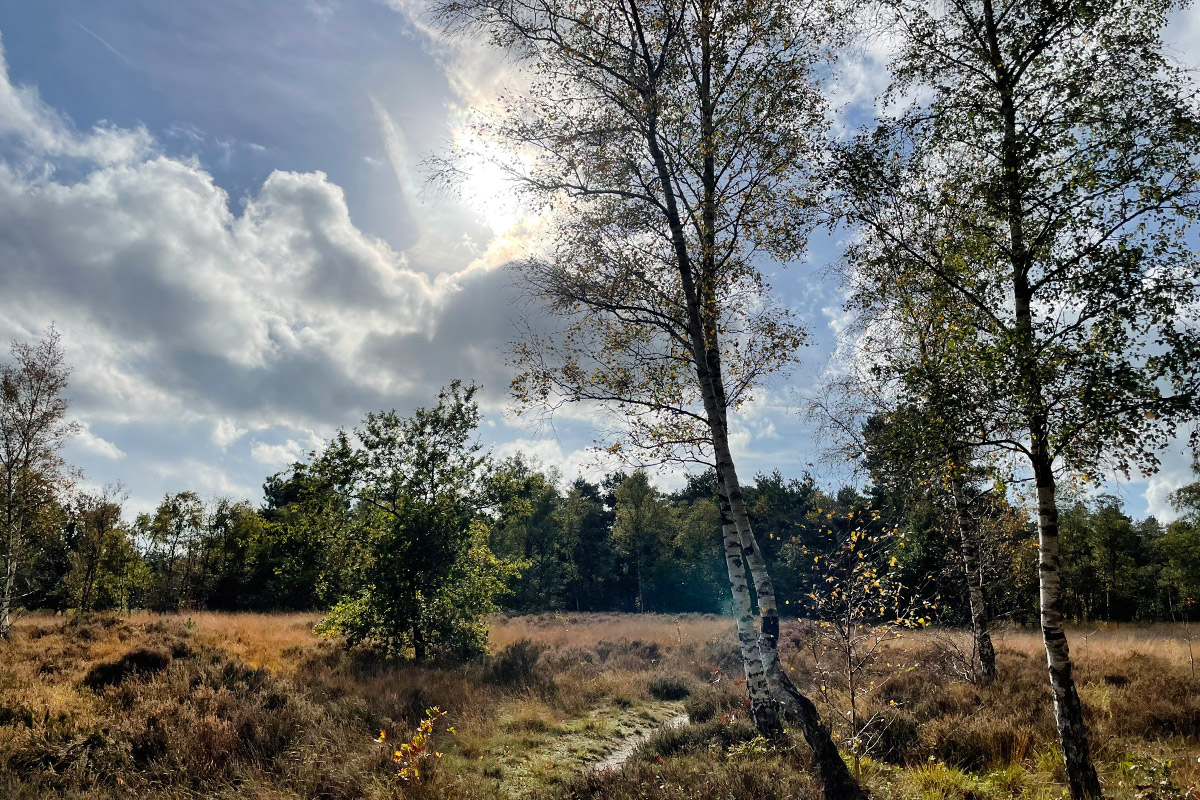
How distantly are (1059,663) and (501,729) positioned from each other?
8.91 metres

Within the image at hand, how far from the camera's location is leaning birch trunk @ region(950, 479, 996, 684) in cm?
1099

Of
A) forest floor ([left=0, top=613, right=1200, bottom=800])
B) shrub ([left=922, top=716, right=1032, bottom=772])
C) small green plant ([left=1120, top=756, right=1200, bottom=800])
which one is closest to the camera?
small green plant ([left=1120, top=756, right=1200, bottom=800])

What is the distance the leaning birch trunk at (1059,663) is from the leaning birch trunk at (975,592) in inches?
179

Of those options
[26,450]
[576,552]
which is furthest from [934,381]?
[576,552]

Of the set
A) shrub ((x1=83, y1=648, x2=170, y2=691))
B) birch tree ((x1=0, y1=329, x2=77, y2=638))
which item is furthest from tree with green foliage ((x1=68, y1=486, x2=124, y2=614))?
shrub ((x1=83, y1=648, x2=170, y2=691))

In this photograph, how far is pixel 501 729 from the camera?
10.5 m

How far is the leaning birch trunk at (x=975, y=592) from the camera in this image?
36.1 ft

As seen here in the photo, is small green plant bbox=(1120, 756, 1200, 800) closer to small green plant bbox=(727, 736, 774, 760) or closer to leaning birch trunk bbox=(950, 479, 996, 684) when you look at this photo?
small green plant bbox=(727, 736, 774, 760)

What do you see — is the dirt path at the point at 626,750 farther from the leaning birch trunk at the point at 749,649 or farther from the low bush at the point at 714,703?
the leaning birch trunk at the point at 749,649

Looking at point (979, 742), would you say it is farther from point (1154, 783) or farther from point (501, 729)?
point (501, 729)

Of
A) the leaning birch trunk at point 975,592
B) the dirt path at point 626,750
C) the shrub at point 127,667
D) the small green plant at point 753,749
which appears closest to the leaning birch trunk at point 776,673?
the small green plant at point 753,749

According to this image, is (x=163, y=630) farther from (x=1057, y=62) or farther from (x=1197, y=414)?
(x=1057, y=62)

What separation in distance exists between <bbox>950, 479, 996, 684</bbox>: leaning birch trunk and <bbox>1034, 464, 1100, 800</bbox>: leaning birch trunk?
4558mm

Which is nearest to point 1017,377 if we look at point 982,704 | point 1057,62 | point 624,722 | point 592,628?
point 1057,62
